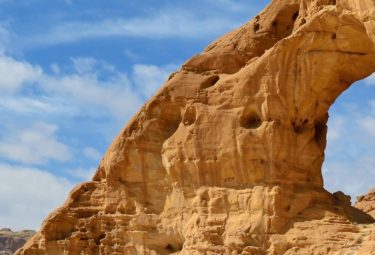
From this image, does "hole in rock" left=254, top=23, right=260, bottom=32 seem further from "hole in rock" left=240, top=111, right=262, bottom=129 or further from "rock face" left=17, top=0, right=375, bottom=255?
"hole in rock" left=240, top=111, right=262, bottom=129

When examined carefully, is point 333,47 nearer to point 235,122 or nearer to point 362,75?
point 362,75

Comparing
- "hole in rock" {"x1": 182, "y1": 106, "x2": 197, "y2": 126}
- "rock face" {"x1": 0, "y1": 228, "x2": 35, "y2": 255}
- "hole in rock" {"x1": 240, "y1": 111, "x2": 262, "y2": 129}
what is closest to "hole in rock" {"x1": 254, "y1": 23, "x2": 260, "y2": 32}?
"hole in rock" {"x1": 240, "y1": 111, "x2": 262, "y2": 129}

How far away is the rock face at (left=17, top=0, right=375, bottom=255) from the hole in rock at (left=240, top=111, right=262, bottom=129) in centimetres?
5

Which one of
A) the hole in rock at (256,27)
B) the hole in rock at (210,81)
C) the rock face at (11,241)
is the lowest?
the hole in rock at (210,81)

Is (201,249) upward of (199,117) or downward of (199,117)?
downward

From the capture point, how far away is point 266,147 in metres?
27.5

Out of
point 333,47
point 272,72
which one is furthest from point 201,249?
point 333,47

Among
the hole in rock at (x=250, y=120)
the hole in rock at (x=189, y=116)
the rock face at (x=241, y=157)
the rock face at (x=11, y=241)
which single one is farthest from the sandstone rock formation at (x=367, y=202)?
the rock face at (x=11, y=241)

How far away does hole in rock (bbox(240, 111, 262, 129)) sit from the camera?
2807 centimetres

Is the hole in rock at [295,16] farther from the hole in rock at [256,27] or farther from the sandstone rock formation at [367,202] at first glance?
the sandstone rock formation at [367,202]

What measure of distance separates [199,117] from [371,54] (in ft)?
22.3

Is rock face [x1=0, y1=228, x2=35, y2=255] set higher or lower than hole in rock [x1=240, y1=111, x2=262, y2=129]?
higher

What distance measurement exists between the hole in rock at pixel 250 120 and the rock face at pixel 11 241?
57951 mm

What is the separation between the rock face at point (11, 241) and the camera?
277 feet
